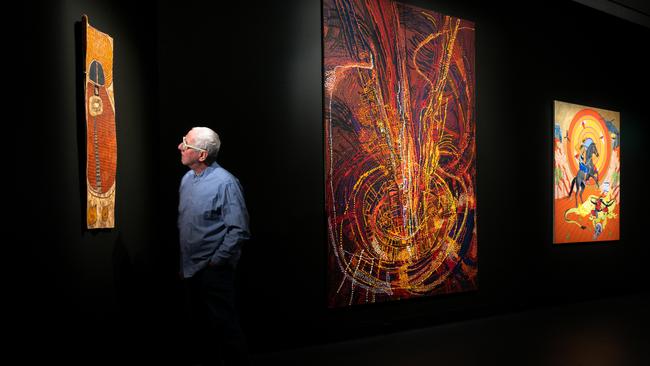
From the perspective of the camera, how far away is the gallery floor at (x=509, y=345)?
163 inches

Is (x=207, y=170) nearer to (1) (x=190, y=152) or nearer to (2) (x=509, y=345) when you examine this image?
(1) (x=190, y=152)

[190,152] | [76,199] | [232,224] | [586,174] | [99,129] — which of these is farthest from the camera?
[586,174]

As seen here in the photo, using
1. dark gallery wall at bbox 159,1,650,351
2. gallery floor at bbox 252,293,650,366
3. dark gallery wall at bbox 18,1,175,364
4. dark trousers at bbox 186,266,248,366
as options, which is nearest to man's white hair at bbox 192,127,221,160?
dark gallery wall at bbox 18,1,175,364

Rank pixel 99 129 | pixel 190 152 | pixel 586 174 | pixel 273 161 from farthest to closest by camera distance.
Answer: pixel 586 174 → pixel 273 161 → pixel 190 152 → pixel 99 129

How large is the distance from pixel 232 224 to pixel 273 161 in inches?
43.4

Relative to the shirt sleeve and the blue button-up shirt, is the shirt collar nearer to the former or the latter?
the blue button-up shirt

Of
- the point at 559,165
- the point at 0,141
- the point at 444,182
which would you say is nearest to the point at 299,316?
the point at 444,182

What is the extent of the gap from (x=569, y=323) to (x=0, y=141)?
4.96 m

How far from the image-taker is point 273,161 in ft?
14.0

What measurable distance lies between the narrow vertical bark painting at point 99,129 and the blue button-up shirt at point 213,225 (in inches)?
16.8

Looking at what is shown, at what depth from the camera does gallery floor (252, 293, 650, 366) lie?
4141 mm

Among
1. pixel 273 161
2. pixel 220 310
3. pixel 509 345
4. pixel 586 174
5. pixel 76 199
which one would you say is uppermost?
pixel 273 161

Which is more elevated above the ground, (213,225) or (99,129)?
(99,129)

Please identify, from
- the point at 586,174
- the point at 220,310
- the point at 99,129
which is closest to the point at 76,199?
the point at 99,129
